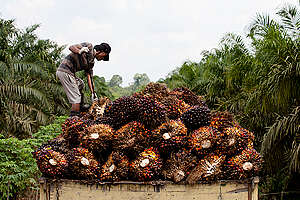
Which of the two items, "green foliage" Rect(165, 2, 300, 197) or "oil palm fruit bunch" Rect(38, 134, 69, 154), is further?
"green foliage" Rect(165, 2, 300, 197)

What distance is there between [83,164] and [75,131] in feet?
1.27

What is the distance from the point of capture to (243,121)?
8008mm

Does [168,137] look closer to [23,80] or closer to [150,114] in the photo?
[150,114]

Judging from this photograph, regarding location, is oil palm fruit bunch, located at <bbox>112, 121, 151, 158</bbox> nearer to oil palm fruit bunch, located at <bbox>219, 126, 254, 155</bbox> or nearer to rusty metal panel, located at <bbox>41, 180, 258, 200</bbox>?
rusty metal panel, located at <bbox>41, 180, 258, 200</bbox>

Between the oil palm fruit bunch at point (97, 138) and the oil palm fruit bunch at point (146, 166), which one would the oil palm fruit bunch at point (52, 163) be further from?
the oil palm fruit bunch at point (146, 166)

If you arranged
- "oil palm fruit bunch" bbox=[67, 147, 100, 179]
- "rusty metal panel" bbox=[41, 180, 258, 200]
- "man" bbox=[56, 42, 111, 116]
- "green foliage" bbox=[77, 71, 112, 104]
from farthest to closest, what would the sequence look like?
1. "green foliage" bbox=[77, 71, 112, 104]
2. "man" bbox=[56, 42, 111, 116]
3. "oil palm fruit bunch" bbox=[67, 147, 100, 179]
4. "rusty metal panel" bbox=[41, 180, 258, 200]

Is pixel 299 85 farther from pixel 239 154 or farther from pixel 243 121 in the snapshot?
pixel 239 154

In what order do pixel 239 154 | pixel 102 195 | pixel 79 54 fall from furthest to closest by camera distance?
1. pixel 79 54
2. pixel 239 154
3. pixel 102 195

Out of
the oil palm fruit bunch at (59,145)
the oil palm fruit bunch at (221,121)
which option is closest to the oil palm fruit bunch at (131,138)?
the oil palm fruit bunch at (59,145)

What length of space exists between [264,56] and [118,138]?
4.47 m

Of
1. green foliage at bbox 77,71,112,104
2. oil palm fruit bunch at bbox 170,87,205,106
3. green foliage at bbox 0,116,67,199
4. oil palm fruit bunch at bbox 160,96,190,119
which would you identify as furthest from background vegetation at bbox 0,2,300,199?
oil palm fruit bunch at bbox 160,96,190,119

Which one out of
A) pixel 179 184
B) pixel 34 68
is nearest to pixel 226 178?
pixel 179 184

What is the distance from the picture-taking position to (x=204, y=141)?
2.59 meters

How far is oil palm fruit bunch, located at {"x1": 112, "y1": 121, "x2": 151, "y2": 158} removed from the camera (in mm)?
2578
